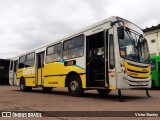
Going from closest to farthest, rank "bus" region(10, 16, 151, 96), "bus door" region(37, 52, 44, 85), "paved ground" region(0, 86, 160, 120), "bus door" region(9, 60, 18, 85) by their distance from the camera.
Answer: "paved ground" region(0, 86, 160, 120)
"bus" region(10, 16, 151, 96)
"bus door" region(37, 52, 44, 85)
"bus door" region(9, 60, 18, 85)

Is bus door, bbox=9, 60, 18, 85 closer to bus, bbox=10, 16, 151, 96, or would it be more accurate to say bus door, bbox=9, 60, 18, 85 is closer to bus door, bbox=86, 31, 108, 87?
bus, bbox=10, 16, 151, 96

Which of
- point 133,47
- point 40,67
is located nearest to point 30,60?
point 40,67

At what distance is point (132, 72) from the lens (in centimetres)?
891

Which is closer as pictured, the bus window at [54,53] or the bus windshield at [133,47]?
the bus windshield at [133,47]

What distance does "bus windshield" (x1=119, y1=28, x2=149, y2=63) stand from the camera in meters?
8.95

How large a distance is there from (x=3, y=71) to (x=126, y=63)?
31505 millimetres

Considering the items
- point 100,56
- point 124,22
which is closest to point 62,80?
point 100,56

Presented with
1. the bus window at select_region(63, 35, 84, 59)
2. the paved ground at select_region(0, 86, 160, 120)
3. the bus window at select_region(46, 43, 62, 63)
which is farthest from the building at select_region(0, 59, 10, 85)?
the paved ground at select_region(0, 86, 160, 120)

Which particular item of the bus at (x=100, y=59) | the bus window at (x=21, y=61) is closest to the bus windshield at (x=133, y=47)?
the bus at (x=100, y=59)

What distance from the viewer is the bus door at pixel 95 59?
1012 cm

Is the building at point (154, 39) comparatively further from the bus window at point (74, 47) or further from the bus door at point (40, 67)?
the bus window at point (74, 47)

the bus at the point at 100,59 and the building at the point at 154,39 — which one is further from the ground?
the building at the point at 154,39

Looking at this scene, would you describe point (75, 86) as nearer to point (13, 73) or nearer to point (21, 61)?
point (21, 61)

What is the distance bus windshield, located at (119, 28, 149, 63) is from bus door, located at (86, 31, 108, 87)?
114 cm
